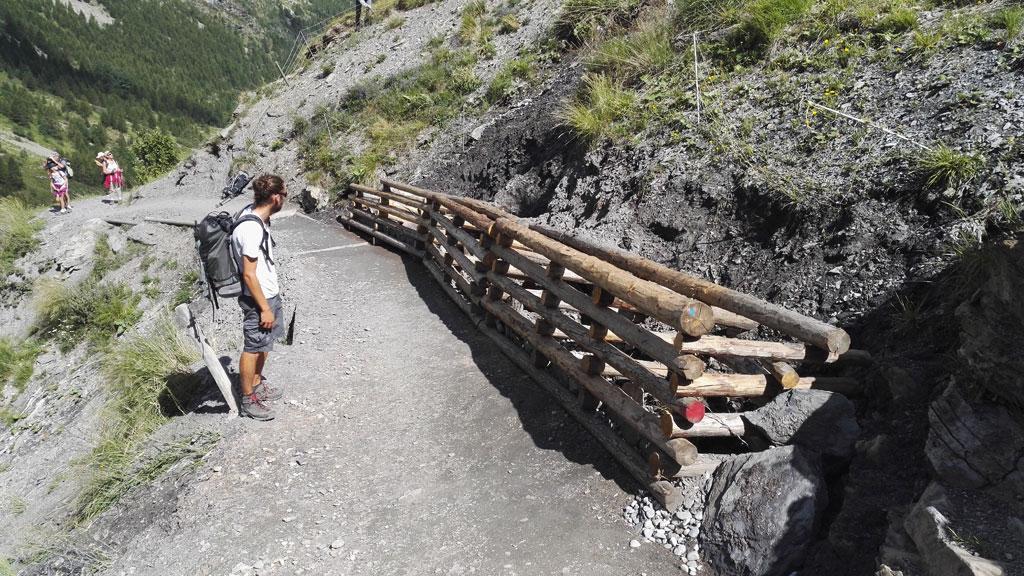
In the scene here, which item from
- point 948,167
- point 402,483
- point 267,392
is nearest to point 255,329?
point 267,392

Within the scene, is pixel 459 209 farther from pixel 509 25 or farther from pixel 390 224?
pixel 509 25

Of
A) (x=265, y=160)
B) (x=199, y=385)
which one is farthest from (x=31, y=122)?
(x=199, y=385)

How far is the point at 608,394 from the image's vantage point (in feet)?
16.3

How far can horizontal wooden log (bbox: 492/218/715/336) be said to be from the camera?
389 centimetres

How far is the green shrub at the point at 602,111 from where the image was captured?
956 centimetres

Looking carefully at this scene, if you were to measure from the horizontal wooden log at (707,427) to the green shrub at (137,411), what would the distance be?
4109 millimetres

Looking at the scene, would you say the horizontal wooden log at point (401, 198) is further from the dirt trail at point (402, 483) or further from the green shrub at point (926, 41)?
the green shrub at point (926, 41)

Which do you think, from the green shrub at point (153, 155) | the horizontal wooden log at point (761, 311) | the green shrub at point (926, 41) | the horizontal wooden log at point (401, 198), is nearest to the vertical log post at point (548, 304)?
the horizontal wooden log at point (761, 311)

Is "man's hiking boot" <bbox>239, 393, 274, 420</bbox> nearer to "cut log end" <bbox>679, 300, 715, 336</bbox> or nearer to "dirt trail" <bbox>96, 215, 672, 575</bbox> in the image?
"dirt trail" <bbox>96, 215, 672, 575</bbox>

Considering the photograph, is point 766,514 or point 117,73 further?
point 117,73

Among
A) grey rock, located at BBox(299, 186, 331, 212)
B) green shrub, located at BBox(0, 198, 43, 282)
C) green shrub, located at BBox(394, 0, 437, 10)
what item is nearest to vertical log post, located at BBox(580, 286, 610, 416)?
grey rock, located at BBox(299, 186, 331, 212)

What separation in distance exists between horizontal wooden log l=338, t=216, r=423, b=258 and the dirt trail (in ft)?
12.3

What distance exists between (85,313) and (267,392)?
948 cm

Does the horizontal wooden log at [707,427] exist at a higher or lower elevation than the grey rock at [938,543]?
lower
